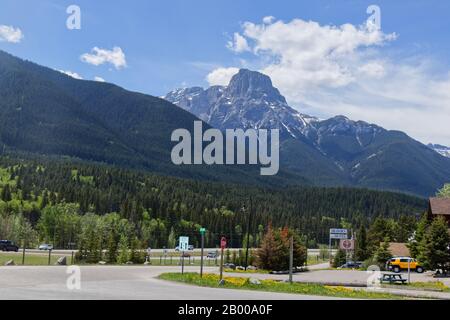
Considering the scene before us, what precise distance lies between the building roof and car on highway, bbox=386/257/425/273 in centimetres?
1203

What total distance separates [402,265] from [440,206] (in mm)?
15963

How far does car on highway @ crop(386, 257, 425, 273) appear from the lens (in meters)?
61.9

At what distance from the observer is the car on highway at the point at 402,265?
203 ft

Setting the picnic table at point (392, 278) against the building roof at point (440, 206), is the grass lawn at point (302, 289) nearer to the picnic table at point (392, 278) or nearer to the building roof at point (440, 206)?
the picnic table at point (392, 278)

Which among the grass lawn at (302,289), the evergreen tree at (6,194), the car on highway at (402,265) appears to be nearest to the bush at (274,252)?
the car on highway at (402,265)

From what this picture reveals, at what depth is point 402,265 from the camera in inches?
2515

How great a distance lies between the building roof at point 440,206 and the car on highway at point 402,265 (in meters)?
12.0

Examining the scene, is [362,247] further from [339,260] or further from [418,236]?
[418,236]

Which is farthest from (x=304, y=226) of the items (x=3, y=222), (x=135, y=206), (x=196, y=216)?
(x=3, y=222)

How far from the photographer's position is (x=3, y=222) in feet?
369

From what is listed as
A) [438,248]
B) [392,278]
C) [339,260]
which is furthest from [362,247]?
[392,278]

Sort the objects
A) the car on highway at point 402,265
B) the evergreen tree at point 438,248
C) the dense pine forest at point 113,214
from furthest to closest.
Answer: the dense pine forest at point 113,214
the car on highway at point 402,265
the evergreen tree at point 438,248
